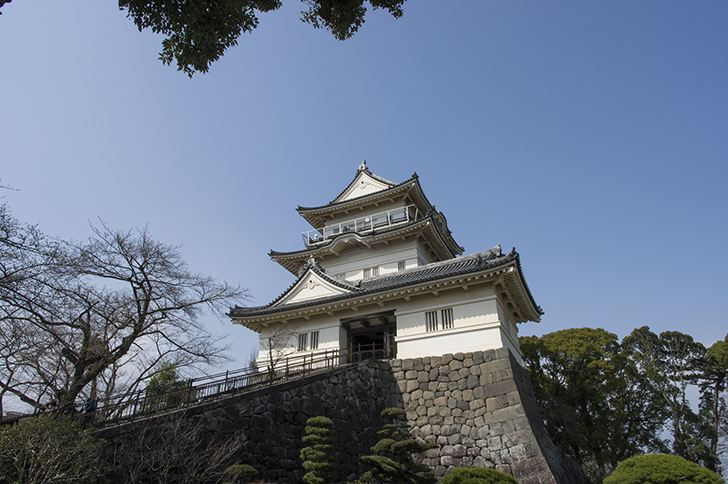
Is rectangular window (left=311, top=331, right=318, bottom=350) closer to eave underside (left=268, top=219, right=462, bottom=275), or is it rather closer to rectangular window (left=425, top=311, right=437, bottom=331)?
rectangular window (left=425, top=311, right=437, bottom=331)

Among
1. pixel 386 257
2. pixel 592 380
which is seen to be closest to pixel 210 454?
pixel 386 257

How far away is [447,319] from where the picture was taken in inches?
649

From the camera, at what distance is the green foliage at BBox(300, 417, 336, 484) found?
9297mm

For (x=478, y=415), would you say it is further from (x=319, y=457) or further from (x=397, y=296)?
(x=319, y=457)

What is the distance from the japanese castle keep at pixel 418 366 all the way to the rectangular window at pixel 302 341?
0.27ft

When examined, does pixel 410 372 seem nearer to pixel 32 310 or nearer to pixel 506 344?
pixel 506 344

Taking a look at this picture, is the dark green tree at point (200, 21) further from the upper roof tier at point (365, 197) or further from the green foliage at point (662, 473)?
the upper roof tier at point (365, 197)

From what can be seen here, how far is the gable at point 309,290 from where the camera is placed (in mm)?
18938

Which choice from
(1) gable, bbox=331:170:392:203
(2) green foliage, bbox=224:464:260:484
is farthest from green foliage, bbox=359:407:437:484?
(1) gable, bbox=331:170:392:203

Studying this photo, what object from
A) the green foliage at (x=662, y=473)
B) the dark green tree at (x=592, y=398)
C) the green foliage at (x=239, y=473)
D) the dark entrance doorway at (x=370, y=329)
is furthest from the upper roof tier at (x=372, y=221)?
the green foliage at (x=239, y=473)

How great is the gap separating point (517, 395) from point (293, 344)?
376 inches

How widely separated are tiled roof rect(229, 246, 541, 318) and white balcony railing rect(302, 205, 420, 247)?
545 centimetres

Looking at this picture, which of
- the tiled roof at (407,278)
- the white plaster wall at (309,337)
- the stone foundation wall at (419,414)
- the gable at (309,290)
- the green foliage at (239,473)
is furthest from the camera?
the gable at (309,290)

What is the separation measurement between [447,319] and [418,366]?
2106mm
